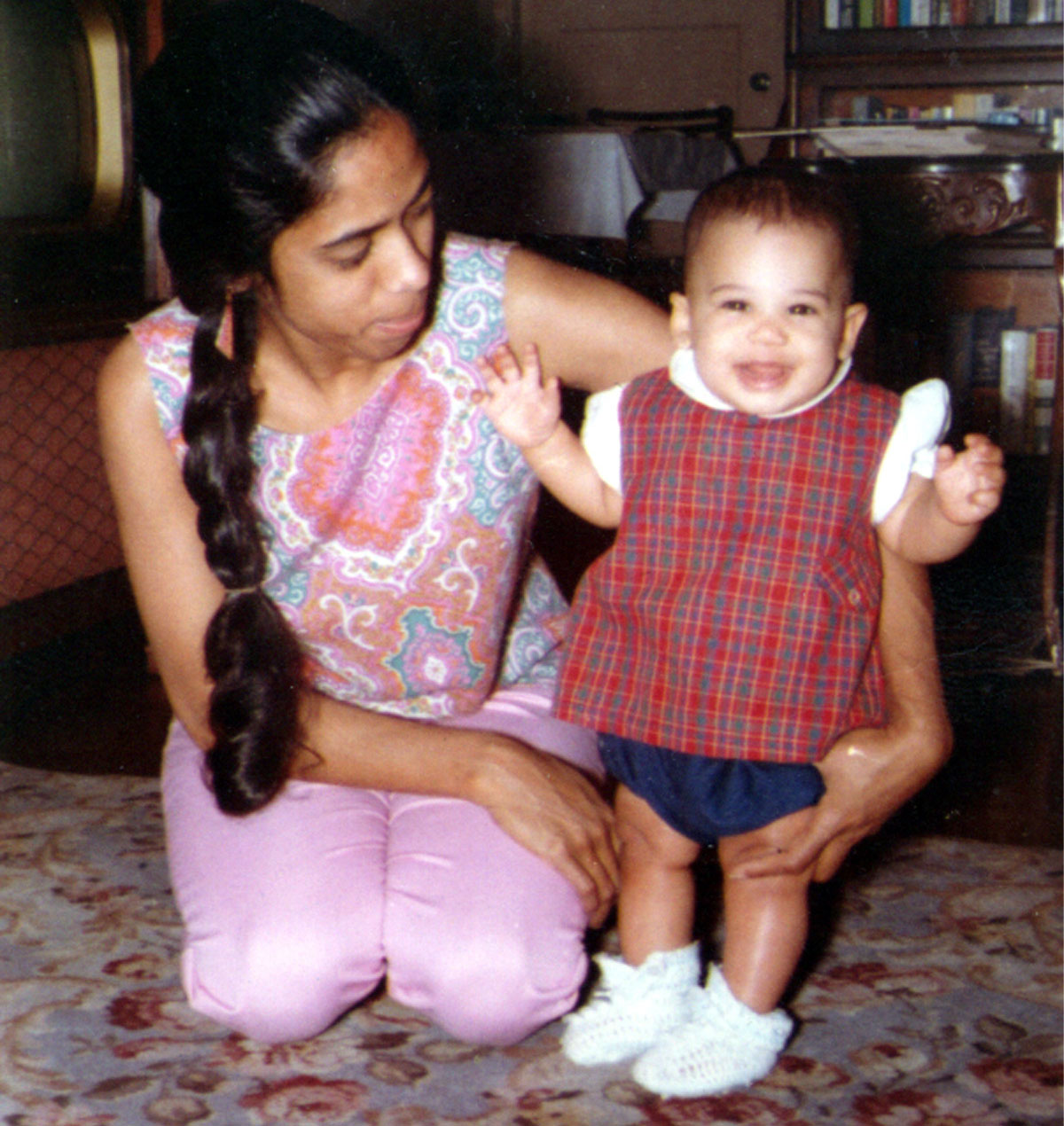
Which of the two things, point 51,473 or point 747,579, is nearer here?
point 747,579

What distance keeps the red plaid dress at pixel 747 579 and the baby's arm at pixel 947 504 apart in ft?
0.11

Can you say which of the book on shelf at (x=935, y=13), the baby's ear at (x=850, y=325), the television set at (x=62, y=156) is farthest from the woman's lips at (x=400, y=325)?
the book on shelf at (x=935, y=13)

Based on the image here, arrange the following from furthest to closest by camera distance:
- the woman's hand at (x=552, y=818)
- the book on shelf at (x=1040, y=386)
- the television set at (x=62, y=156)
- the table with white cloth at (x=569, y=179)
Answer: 1. the book on shelf at (x=1040, y=386)
2. the table with white cloth at (x=569, y=179)
3. the television set at (x=62, y=156)
4. the woman's hand at (x=552, y=818)

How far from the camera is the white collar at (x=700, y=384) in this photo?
1076mm

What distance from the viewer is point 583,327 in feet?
3.94

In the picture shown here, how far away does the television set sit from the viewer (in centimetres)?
204

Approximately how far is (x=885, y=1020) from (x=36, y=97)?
1.87 metres

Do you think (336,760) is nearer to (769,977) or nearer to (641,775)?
(641,775)

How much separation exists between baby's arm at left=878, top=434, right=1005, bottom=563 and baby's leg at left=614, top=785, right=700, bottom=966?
0.32 m

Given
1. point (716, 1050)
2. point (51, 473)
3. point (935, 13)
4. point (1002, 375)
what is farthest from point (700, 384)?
point (935, 13)

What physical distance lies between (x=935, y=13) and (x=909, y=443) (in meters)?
2.70

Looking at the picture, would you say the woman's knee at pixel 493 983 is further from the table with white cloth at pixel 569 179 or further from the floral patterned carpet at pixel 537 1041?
the table with white cloth at pixel 569 179

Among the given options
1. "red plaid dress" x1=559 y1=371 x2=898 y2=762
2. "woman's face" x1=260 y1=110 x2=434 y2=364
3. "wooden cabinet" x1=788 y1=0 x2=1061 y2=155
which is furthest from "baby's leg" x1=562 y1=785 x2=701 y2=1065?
"wooden cabinet" x1=788 y1=0 x2=1061 y2=155

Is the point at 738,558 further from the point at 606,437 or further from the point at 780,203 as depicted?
the point at 780,203
